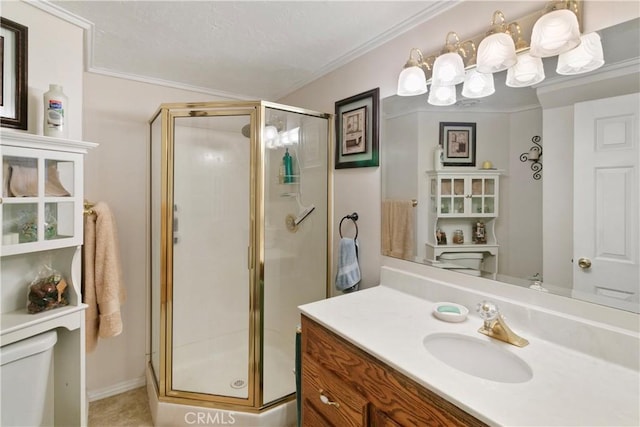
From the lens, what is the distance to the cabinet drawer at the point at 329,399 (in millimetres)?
980

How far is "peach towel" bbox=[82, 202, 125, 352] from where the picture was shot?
162 cm

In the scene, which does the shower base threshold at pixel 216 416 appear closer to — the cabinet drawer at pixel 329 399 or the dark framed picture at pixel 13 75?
the cabinet drawer at pixel 329 399

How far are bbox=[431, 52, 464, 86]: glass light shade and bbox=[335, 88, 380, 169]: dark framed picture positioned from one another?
405 millimetres

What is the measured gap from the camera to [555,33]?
96 cm

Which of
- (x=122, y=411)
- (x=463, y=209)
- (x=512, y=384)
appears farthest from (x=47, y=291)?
(x=463, y=209)

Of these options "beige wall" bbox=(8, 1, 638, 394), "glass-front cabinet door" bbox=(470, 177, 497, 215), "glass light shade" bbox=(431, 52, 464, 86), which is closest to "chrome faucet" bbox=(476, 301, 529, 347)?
"glass-front cabinet door" bbox=(470, 177, 497, 215)

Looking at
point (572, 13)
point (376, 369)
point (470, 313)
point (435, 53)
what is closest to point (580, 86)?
point (572, 13)

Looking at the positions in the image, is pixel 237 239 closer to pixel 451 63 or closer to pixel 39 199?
pixel 39 199

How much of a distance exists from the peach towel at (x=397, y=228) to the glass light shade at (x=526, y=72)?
2.15 ft

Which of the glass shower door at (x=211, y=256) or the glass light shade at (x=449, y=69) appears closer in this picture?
the glass light shade at (x=449, y=69)

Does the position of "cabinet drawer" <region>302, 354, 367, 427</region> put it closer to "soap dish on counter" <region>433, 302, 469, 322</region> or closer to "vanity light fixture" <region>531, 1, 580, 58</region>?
"soap dish on counter" <region>433, 302, 469, 322</region>

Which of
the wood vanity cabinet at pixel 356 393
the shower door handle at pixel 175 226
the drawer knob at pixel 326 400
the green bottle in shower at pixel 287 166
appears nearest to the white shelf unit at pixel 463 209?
the wood vanity cabinet at pixel 356 393

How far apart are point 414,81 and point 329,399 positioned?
1401 millimetres

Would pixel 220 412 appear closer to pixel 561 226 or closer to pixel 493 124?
pixel 561 226
